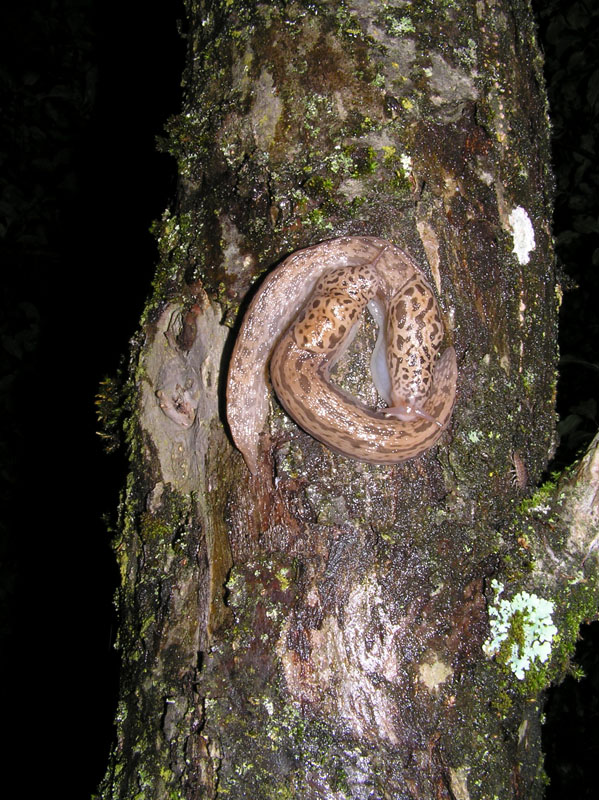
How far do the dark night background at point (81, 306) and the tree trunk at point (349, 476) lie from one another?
3.84 meters

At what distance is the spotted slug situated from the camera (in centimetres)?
161

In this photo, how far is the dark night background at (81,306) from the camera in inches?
218

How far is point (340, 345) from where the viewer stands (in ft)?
5.50

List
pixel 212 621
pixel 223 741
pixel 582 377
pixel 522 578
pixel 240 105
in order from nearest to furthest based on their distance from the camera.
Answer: pixel 223 741
pixel 212 621
pixel 522 578
pixel 240 105
pixel 582 377

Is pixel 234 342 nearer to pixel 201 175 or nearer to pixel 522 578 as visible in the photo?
pixel 201 175

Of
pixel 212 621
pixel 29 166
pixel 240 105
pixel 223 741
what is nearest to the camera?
pixel 223 741

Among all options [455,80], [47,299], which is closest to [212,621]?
[455,80]

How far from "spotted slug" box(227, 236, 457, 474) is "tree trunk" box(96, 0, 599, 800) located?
3 centimetres

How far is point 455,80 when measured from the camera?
1.80m

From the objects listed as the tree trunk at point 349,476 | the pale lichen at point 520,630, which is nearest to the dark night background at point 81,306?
the tree trunk at point 349,476

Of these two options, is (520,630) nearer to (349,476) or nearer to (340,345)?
(349,476)

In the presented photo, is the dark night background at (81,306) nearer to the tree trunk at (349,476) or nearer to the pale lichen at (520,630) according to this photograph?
the tree trunk at (349,476)

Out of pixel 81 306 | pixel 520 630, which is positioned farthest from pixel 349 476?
pixel 81 306

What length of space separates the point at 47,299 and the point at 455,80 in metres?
5.49
